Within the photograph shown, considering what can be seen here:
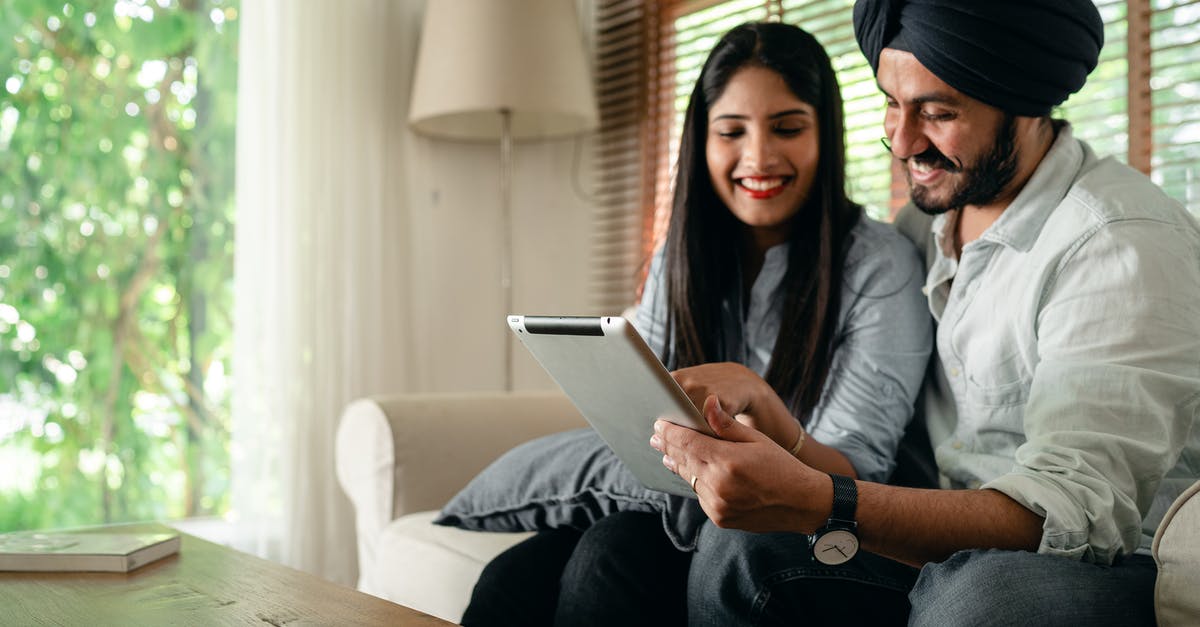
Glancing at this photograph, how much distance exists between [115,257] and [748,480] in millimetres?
2043

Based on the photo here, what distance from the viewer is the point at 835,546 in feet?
3.35

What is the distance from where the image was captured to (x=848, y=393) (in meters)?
1.40

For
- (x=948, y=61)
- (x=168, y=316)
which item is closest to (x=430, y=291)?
(x=168, y=316)

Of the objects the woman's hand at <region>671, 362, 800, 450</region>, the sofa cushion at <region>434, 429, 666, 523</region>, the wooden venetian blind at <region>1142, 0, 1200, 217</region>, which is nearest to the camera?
the woman's hand at <region>671, 362, 800, 450</region>

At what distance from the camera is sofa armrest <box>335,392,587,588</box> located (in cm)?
181

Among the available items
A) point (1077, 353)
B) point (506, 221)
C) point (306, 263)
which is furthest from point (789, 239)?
point (306, 263)

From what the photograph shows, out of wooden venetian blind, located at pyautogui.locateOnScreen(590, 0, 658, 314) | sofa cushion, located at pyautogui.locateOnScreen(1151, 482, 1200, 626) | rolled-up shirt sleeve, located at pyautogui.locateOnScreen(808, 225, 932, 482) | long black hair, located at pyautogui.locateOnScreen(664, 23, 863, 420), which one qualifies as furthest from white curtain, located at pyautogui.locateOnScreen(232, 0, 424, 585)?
sofa cushion, located at pyautogui.locateOnScreen(1151, 482, 1200, 626)

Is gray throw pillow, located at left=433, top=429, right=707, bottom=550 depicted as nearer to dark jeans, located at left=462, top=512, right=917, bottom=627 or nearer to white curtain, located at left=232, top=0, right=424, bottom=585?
dark jeans, located at left=462, top=512, right=917, bottom=627

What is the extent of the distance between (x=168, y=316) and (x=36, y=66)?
0.64 m

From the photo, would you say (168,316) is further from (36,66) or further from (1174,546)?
(1174,546)

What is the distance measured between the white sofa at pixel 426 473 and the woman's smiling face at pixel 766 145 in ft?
1.93

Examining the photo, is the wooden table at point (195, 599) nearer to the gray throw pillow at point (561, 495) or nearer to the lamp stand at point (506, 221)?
the gray throw pillow at point (561, 495)

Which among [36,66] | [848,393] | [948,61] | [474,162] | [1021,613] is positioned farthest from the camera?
[474,162]

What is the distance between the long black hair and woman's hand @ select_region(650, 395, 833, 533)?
0.44 metres
